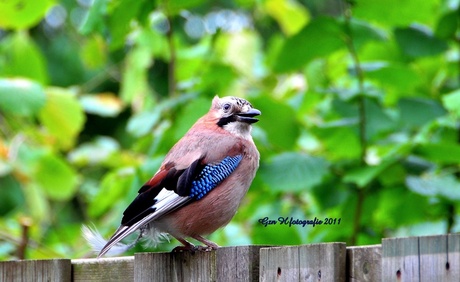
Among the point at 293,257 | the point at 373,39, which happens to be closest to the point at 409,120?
the point at 373,39

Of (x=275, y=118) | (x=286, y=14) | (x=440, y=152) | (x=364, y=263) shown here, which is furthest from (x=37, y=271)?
(x=286, y=14)

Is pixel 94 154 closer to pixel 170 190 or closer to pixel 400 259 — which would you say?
pixel 170 190

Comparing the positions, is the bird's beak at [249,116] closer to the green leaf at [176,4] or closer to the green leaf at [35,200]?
the green leaf at [176,4]

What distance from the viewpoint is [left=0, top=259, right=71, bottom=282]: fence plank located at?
329 centimetres

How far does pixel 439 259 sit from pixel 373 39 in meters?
2.74

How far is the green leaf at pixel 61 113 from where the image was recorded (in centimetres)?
554

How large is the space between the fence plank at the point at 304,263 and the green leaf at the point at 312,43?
7.73ft

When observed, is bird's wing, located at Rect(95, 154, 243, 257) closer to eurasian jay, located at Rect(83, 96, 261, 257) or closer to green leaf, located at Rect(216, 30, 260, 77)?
eurasian jay, located at Rect(83, 96, 261, 257)

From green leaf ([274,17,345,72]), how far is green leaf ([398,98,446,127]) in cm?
52

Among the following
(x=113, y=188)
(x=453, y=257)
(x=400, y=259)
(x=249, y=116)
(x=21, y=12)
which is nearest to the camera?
(x=453, y=257)

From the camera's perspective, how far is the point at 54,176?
6.11m

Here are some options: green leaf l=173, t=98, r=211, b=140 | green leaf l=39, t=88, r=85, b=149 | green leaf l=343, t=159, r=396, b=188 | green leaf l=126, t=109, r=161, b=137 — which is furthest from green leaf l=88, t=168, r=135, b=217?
green leaf l=343, t=159, r=396, b=188

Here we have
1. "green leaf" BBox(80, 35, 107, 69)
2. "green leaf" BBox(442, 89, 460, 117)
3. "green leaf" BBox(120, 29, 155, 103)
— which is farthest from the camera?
"green leaf" BBox(80, 35, 107, 69)

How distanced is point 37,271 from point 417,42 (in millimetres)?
2789
